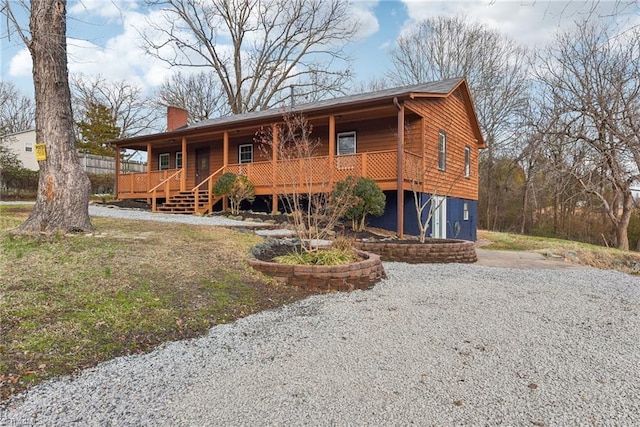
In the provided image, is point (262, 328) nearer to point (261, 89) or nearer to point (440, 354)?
point (440, 354)

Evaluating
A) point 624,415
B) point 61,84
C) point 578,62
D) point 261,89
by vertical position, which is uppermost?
point 261,89

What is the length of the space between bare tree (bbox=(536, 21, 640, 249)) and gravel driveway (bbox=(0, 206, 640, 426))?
1435 cm

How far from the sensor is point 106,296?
3.82 m

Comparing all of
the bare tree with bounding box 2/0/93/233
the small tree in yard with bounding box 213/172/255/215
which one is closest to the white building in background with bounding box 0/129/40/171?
the small tree in yard with bounding box 213/172/255/215

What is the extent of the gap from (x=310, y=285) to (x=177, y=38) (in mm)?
26338

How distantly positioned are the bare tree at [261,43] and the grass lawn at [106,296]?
72.8 ft

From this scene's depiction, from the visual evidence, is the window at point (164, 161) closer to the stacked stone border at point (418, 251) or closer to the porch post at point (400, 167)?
the porch post at point (400, 167)

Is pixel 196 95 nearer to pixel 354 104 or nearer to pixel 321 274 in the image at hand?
pixel 354 104

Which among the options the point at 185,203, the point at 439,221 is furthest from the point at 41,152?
the point at 439,221

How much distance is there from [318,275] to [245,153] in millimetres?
11726

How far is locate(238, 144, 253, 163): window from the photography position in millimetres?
15995

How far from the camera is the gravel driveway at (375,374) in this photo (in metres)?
2.24

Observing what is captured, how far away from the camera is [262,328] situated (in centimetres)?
373

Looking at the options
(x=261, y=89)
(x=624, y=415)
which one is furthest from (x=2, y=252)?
(x=261, y=89)
